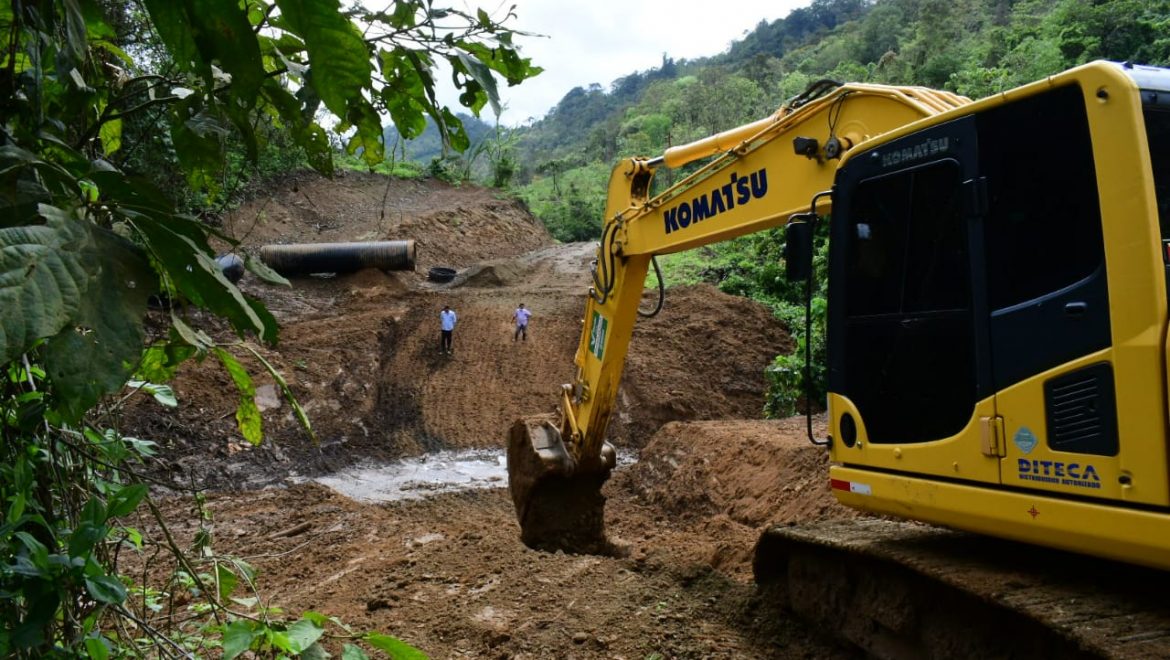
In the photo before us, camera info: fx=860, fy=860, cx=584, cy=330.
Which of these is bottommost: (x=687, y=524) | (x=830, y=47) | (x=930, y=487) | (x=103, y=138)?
(x=687, y=524)

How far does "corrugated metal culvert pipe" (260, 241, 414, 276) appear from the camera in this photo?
20859 mm

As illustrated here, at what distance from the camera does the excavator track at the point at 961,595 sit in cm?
296

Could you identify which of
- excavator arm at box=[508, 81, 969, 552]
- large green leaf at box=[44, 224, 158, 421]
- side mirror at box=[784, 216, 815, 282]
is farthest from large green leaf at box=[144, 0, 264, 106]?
excavator arm at box=[508, 81, 969, 552]

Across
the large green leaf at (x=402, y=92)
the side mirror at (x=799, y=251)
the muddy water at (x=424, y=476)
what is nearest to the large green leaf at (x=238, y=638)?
the large green leaf at (x=402, y=92)

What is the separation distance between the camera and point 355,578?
6.73 m

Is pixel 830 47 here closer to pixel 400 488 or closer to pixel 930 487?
pixel 400 488

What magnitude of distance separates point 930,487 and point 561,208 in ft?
107

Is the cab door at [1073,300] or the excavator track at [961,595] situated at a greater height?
the cab door at [1073,300]

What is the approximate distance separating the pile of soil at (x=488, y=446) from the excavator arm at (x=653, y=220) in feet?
1.76

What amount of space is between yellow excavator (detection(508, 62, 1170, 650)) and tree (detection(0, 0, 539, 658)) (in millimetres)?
2152

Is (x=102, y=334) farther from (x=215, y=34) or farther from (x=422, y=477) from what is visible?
(x=422, y=477)

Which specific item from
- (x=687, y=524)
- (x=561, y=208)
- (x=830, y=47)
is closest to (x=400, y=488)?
(x=687, y=524)

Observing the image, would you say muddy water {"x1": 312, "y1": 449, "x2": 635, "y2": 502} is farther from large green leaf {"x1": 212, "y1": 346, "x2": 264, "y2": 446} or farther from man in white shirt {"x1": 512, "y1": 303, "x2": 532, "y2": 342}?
→ large green leaf {"x1": 212, "y1": 346, "x2": 264, "y2": 446}

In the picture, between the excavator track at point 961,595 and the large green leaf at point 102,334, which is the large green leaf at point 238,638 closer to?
the large green leaf at point 102,334
